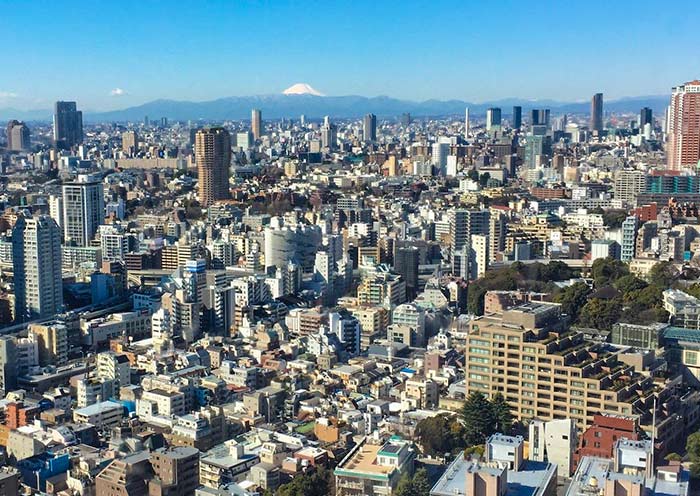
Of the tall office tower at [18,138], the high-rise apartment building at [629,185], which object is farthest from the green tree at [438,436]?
the tall office tower at [18,138]

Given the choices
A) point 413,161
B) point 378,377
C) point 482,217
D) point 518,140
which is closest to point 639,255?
point 482,217

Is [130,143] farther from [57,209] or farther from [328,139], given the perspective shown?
[57,209]

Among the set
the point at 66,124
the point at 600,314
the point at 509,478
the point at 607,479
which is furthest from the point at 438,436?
the point at 66,124

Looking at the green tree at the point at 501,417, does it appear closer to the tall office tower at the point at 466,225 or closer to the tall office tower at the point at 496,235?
the tall office tower at the point at 496,235

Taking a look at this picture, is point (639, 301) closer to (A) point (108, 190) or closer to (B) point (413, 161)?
(A) point (108, 190)

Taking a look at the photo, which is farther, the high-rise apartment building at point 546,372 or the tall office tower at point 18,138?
the tall office tower at point 18,138

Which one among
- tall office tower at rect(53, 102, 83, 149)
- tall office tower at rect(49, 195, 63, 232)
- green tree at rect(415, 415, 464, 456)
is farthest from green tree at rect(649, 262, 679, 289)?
tall office tower at rect(53, 102, 83, 149)

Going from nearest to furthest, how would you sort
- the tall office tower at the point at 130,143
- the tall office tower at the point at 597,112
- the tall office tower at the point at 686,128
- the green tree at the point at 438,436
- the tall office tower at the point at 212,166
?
the green tree at the point at 438,436
the tall office tower at the point at 212,166
the tall office tower at the point at 686,128
the tall office tower at the point at 130,143
the tall office tower at the point at 597,112
